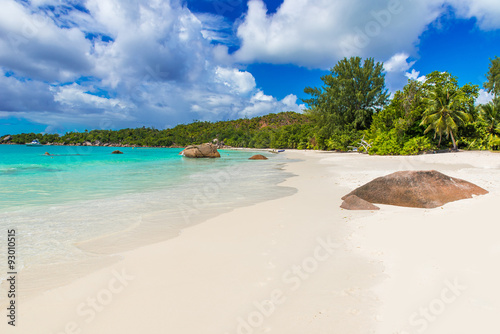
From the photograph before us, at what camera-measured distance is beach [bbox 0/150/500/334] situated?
8.66ft

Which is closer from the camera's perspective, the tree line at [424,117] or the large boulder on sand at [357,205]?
Result: the large boulder on sand at [357,205]

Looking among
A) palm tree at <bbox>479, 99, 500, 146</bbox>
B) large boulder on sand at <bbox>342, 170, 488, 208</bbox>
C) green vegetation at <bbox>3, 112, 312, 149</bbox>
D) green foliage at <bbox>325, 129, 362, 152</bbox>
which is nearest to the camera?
large boulder on sand at <bbox>342, 170, 488, 208</bbox>

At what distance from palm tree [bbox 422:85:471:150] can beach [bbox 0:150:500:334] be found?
99.9ft

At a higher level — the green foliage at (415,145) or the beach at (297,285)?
the green foliage at (415,145)

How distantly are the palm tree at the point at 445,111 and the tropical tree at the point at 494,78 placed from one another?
26.6m

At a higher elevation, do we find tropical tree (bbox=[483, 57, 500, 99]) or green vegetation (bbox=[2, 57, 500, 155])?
tropical tree (bbox=[483, 57, 500, 99])

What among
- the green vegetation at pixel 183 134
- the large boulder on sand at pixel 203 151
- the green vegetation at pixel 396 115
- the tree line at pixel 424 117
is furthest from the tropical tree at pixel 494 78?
the green vegetation at pixel 183 134

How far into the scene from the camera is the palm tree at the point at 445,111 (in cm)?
2992

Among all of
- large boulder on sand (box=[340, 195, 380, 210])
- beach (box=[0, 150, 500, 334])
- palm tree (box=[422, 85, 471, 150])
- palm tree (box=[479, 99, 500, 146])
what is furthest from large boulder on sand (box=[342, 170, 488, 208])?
palm tree (box=[479, 99, 500, 146])

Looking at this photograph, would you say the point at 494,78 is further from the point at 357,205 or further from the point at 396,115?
the point at 357,205

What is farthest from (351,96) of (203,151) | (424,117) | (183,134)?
(183,134)

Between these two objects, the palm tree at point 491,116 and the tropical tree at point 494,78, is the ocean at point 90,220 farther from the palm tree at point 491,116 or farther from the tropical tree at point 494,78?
the tropical tree at point 494,78

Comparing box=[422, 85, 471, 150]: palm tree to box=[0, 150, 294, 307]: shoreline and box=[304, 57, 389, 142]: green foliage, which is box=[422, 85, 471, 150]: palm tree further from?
box=[0, 150, 294, 307]: shoreline

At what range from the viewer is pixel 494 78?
5009 centimetres
